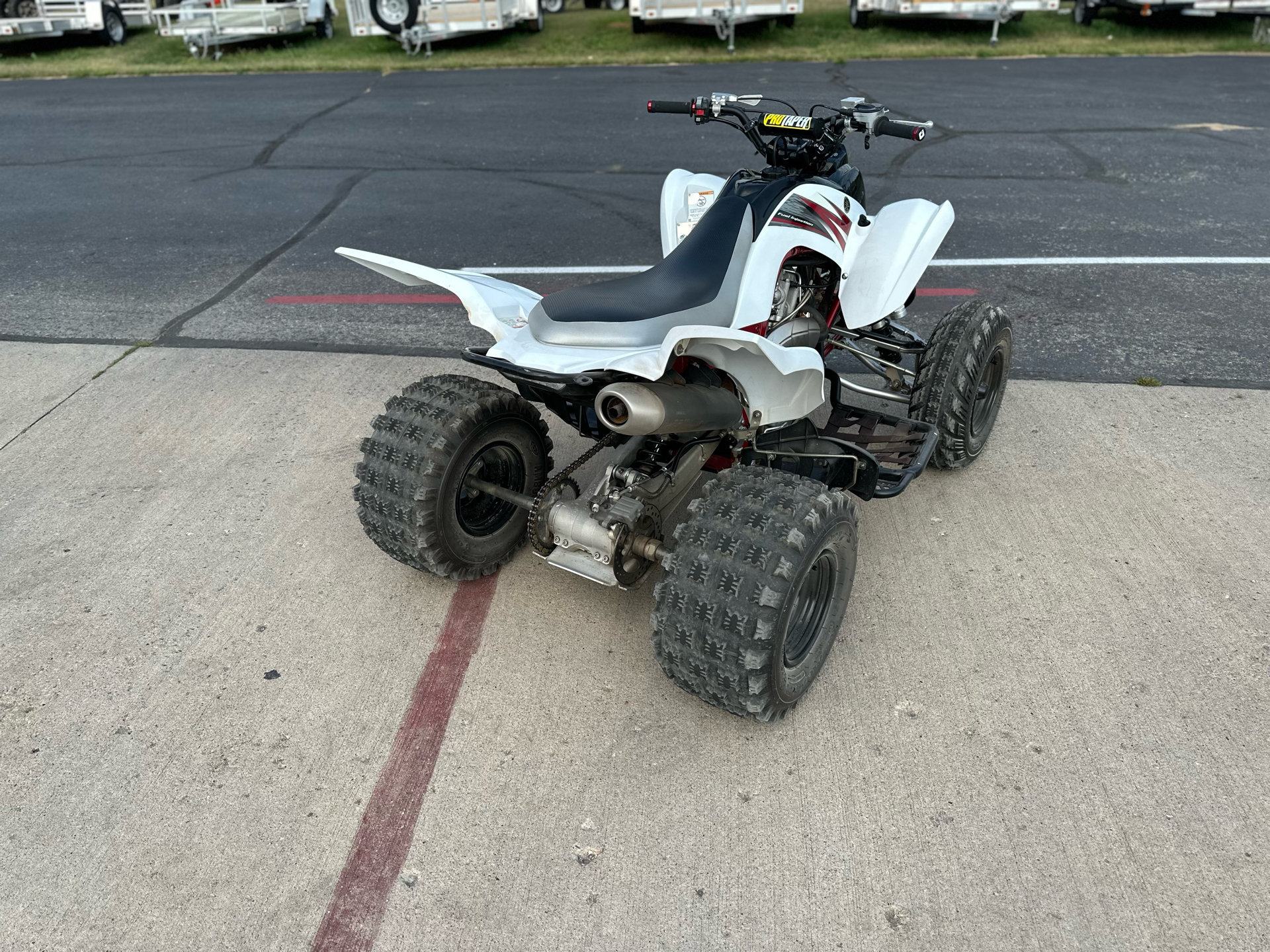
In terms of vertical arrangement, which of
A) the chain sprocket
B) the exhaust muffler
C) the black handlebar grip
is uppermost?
the black handlebar grip

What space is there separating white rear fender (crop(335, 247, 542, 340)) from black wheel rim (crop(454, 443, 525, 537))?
0.49m

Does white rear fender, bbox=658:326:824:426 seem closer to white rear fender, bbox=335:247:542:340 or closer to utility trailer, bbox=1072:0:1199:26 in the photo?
white rear fender, bbox=335:247:542:340

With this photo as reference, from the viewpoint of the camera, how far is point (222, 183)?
910cm

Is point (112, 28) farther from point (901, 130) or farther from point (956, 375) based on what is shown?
point (956, 375)

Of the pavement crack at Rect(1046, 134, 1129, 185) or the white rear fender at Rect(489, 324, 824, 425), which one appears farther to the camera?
the pavement crack at Rect(1046, 134, 1129, 185)

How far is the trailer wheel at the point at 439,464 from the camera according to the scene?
3365 millimetres

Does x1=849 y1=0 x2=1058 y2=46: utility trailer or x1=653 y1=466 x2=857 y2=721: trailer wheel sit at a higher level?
x1=849 y1=0 x2=1058 y2=46: utility trailer

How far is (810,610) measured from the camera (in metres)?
3.31

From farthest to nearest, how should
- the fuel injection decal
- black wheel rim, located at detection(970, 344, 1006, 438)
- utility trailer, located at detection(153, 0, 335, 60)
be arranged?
1. utility trailer, located at detection(153, 0, 335, 60)
2. black wheel rim, located at detection(970, 344, 1006, 438)
3. the fuel injection decal

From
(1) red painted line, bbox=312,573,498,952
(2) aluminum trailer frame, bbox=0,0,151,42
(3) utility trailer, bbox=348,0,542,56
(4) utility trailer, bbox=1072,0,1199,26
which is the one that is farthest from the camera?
(2) aluminum trailer frame, bbox=0,0,151,42

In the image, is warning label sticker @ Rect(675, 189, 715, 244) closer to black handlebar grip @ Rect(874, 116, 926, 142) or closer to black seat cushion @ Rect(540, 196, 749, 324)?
black handlebar grip @ Rect(874, 116, 926, 142)

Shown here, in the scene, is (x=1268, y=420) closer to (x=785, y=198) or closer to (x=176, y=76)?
(x=785, y=198)

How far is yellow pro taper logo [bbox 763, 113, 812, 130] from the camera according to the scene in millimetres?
3861

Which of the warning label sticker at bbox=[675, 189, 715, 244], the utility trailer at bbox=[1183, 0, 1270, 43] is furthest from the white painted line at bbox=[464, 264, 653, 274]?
the utility trailer at bbox=[1183, 0, 1270, 43]
